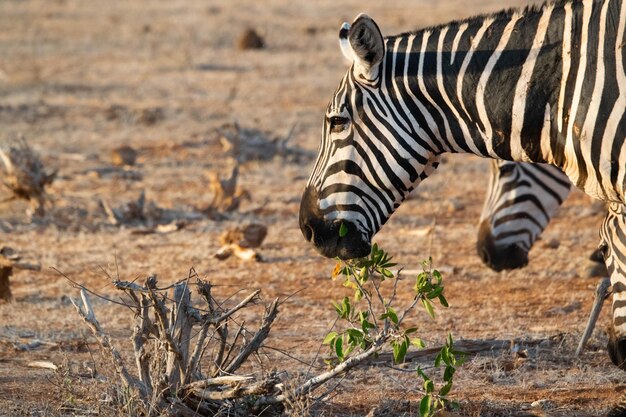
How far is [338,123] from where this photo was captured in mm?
4316

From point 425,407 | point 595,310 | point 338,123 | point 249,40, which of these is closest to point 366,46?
point 338,123

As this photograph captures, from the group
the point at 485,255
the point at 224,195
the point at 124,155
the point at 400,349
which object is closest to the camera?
the point at 400,349

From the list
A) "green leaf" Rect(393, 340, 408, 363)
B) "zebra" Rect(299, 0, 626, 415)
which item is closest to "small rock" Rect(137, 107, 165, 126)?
"zebra" Rect(299, 0, 626, 415)

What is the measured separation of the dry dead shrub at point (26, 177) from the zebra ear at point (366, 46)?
16.3ft

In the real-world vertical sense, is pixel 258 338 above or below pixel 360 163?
below

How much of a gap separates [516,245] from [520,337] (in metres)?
1.16

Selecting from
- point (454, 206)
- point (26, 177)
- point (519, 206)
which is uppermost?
point (454, 206)

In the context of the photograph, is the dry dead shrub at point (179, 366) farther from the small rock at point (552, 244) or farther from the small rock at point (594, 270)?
the small rock at point (552, 244)

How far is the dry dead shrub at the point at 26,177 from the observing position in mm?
8531

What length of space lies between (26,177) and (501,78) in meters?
5.38

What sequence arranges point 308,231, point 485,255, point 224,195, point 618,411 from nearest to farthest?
1. point 618,411
2. point 308,231
3. point 485,255
4. point 224,195

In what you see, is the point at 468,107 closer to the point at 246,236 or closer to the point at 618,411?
the point at 618,411

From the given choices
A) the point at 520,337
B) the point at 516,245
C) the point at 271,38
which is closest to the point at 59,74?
the point at 271,38

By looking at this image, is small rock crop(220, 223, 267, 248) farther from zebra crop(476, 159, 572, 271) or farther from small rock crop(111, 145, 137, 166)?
small rock crop(111, 145, 137, 166)
